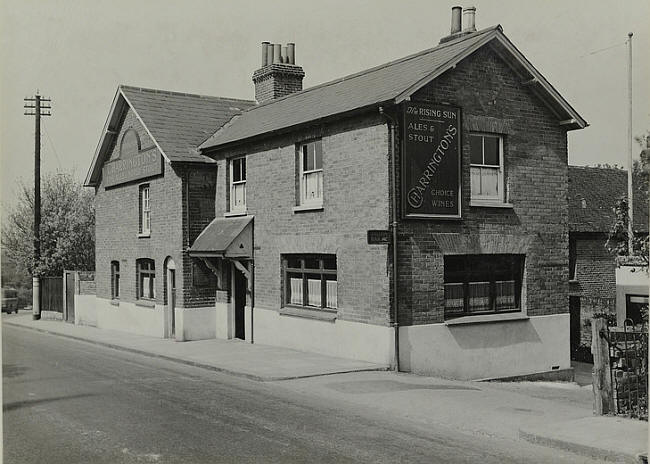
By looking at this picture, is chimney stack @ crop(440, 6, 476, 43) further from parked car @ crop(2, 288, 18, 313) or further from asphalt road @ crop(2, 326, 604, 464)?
parked car @ crop(2, 288, 18, 313)

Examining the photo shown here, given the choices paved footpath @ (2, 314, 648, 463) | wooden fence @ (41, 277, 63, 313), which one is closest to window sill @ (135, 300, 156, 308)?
paved footpath @ (2, 314, 648, 463)

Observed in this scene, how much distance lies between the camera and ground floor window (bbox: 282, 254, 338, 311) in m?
16.7

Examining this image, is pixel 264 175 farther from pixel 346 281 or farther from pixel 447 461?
pixel 447 461

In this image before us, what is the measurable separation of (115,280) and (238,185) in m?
8.70

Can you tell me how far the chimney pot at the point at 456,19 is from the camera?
1917cm

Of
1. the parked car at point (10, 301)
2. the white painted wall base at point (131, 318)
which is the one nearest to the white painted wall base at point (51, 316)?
the parked car at point (10, 301)

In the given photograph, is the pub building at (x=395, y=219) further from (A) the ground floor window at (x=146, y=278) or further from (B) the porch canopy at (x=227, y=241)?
(A) the ground floor window at (x=146, y=278)

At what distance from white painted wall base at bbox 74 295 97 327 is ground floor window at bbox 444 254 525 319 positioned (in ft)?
57.2

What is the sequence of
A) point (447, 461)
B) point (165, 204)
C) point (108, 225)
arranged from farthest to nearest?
1. point (108, 225)
2. point (165, 204)
3. point (447, 461)

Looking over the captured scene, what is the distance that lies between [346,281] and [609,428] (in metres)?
7.57

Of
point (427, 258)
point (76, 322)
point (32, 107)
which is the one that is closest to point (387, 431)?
point (427, 258)

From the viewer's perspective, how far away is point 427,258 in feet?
49.9

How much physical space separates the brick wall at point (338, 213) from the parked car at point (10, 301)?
23.2 metres

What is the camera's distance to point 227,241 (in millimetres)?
19016
